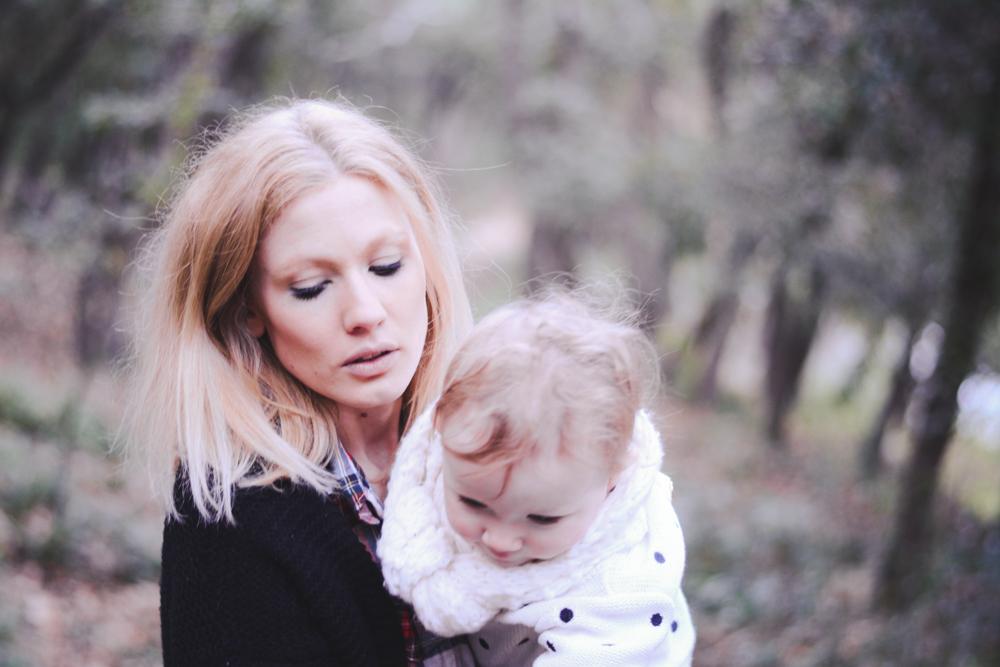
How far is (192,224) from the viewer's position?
1.74 meters

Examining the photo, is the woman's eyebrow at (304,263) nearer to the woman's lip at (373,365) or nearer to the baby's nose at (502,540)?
the woman's lip at (373,365)

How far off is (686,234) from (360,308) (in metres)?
11.8

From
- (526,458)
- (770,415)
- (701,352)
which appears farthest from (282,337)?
(701,352)

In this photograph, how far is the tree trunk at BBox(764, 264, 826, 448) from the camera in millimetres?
14469

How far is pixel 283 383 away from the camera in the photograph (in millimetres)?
1772

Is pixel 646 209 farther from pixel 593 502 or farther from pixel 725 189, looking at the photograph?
pixel 593 502

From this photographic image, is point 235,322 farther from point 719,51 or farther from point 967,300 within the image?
point 719,51

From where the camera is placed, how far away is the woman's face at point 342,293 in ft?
5.40

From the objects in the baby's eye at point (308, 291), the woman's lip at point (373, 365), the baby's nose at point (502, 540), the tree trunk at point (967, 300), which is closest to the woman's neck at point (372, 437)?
the woman's lip at point (373, 365)

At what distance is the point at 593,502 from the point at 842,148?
8055 millimetres

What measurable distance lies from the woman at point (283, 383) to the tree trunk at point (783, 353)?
12.3m

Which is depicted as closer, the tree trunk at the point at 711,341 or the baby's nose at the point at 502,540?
the baby's nose at the point at 502,540

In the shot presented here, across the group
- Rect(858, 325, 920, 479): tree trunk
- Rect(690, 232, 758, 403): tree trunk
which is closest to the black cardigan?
Rect(858, 325, 920, 479): tree trunk

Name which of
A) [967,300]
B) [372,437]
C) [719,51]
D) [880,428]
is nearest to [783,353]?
[880,428]
